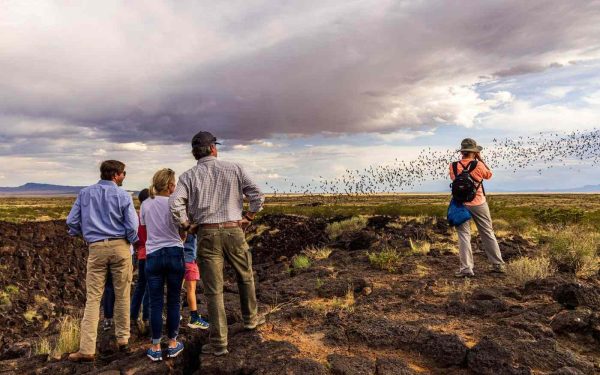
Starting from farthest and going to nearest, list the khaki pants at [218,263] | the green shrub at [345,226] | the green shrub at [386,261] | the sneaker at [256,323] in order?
the green shrub at [345,226]
the green shrub at [386,261]
the sneaker at [256,323]
the khaki pants at [218,263]

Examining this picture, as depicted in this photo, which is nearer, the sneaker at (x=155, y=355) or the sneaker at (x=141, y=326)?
the sneaker at (x=155, y=355)

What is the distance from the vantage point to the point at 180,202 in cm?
486

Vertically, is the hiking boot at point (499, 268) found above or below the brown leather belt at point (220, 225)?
below

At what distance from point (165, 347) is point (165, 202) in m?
1.98

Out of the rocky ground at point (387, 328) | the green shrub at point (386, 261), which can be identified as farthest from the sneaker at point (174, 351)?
the green shrub at point (386, 261)

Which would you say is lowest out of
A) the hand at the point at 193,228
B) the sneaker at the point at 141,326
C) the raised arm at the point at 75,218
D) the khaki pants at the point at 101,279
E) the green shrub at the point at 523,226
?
the sneaker at the point at 141,326

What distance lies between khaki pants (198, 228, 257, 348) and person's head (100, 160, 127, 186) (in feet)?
4.78

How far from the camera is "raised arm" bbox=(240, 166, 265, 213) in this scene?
5.09m

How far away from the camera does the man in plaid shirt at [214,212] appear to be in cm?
492

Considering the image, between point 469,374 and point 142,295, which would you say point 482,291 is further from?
point 142,295

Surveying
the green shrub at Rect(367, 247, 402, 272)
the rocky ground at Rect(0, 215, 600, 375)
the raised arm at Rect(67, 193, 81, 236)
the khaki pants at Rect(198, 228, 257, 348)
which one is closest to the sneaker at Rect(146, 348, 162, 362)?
the rocky ground at Rect(0, 215, 600, 375)

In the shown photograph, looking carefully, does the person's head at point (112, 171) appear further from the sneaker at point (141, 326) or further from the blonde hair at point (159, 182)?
the sneaker at point (141, 326)

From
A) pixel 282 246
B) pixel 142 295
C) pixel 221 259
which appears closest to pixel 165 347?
pixel 142 295

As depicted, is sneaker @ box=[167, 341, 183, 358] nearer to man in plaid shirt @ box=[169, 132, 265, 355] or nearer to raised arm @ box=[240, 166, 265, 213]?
man in plaid shirt @ box=[169, 132, 265, 355]
